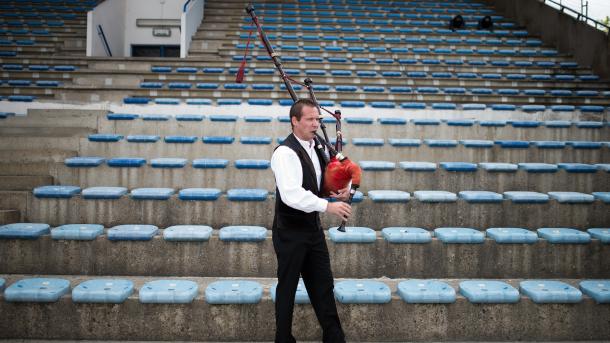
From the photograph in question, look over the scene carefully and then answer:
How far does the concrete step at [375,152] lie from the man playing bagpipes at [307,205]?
207 cm

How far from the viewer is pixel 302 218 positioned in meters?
1.77

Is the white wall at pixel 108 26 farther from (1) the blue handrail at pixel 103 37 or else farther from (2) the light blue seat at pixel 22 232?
(2) the light blue seat at pixel 22 232

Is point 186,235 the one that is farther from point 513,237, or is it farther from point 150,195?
point 513,237

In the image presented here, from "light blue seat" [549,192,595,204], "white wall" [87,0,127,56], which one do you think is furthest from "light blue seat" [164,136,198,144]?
"white wall" [87,0,127,56]

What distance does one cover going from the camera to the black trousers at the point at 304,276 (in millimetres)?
1775

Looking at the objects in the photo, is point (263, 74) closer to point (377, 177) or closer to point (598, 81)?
point (377, 177)

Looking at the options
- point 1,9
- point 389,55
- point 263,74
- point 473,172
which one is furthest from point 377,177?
point 1,9

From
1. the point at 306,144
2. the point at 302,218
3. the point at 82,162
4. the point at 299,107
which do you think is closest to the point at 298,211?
the point at 302,218

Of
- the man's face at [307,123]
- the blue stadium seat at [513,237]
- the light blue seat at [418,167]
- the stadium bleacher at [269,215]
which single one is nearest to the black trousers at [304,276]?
the stadium bleacher at [269,215]

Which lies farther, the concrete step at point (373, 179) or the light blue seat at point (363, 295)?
the concrete step at point (373, 179)

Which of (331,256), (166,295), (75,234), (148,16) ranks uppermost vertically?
(148,16)

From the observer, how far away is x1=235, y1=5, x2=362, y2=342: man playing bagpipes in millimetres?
1656

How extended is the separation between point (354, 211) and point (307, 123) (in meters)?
1.41

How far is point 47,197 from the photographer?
9.50 ft
